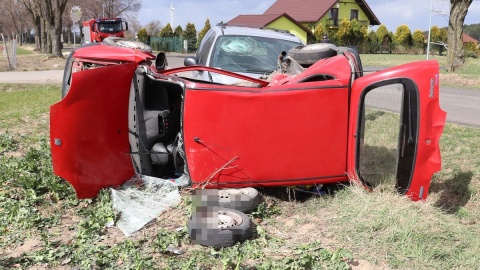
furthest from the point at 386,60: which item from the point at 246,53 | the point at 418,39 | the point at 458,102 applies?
the point at 246,53

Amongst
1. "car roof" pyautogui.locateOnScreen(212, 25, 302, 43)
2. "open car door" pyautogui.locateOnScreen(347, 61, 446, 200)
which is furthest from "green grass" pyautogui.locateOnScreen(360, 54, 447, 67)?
"open car door" pyautogui.locateOnScreen(347, 61, 446, 200)

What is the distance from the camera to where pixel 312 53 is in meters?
5.36

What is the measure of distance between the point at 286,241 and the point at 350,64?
69.8 inches

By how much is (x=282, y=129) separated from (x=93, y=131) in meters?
1.73

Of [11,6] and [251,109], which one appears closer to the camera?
[251,109]

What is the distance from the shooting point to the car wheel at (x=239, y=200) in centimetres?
415

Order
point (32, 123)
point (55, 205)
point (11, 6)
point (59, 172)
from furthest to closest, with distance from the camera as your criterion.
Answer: point (11, 6) → point (32, 123) → point (55, 205) → point (59, 172)

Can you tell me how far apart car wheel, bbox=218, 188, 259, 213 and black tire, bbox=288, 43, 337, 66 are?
188cm

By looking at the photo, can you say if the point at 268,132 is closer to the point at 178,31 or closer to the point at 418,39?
the point at 418,39

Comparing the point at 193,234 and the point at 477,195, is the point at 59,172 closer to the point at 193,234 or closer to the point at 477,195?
the point at 193,234

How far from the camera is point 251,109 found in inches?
165

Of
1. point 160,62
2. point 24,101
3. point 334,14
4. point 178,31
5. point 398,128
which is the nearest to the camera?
point 398,128

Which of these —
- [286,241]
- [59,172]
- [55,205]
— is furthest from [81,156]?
[286,241]

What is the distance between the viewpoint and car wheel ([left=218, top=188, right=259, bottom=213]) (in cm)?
415
